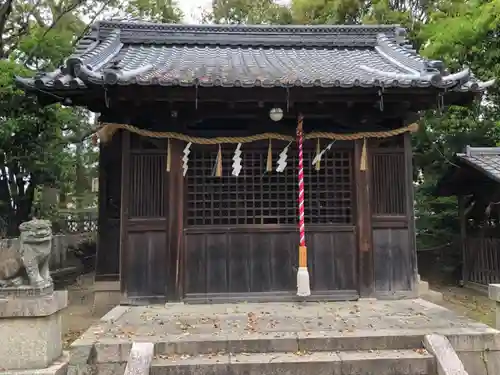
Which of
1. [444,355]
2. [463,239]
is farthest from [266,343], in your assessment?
[463,239]

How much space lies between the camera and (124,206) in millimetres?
7754

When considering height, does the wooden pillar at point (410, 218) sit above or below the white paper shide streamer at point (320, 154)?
below

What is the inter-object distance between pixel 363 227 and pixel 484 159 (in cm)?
605

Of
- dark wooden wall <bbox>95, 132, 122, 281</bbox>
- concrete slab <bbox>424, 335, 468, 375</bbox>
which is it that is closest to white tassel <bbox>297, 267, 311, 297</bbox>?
concrete slab <bbox>424, 335, 468, 375</bbox>

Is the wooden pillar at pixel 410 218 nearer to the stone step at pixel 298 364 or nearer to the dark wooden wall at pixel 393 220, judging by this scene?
the dark wooden wall at pixel 393 220

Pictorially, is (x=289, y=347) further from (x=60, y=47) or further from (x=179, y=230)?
(x=60, y=47)

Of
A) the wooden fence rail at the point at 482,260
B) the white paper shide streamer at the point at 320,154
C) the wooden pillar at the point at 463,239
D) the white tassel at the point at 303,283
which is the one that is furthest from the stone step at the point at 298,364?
the wooden pillar at the point at 463,239

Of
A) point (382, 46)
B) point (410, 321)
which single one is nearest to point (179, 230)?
point (410, 321)

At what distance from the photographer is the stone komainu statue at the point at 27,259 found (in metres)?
5.03

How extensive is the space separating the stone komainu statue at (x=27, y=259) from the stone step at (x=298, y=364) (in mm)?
1733

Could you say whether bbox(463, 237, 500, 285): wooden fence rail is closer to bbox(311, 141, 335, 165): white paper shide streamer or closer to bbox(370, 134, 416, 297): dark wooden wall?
bbox(370, 134, 416, 297): dark wooden wall

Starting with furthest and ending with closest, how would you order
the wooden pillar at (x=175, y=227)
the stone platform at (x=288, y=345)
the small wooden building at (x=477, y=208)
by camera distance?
the small wooden building at (x=477, y=208)
the wooden pillar at (x=175, y=227)
the stone platform at (x=288, y=345)

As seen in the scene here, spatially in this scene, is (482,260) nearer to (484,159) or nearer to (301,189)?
(484,159)

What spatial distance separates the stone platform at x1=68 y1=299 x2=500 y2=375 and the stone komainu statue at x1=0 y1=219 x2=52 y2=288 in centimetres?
98
